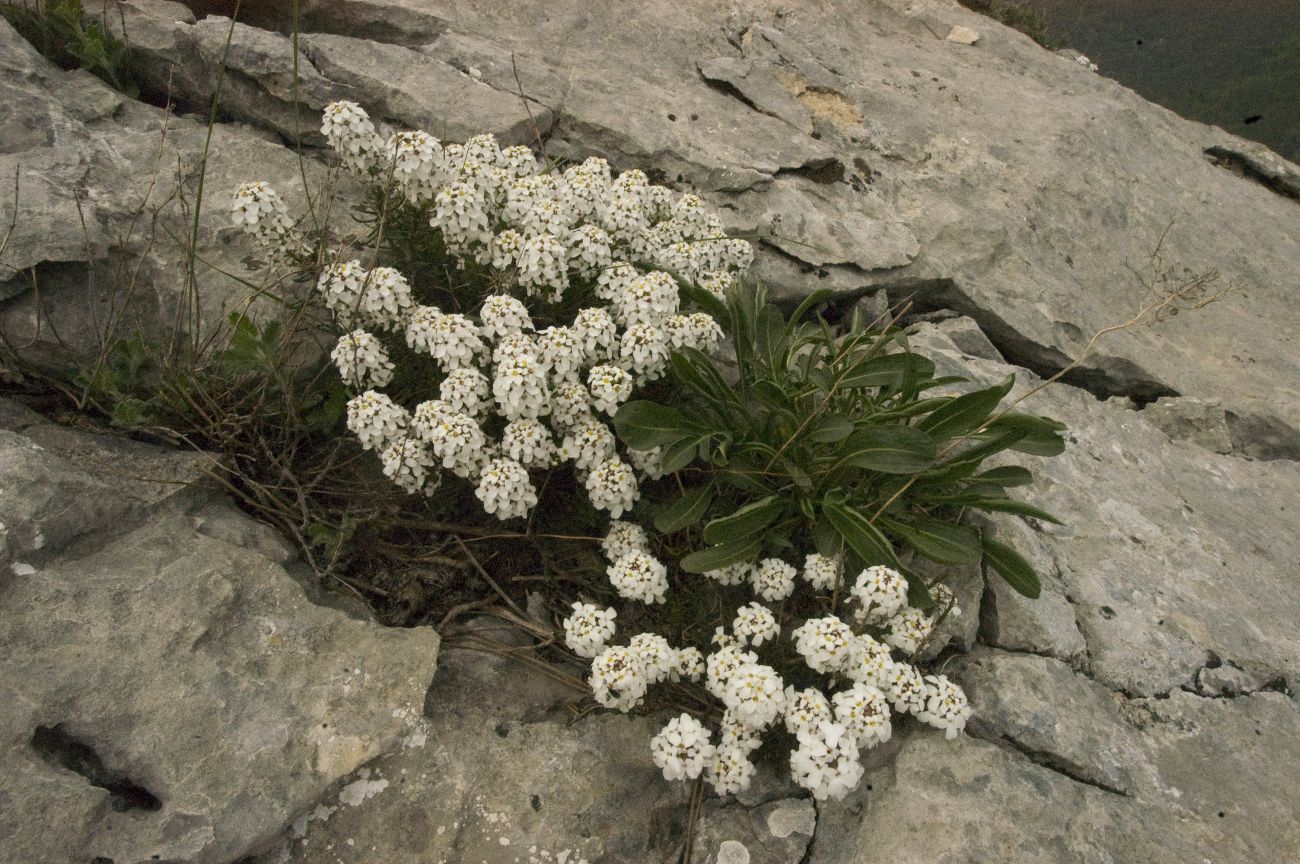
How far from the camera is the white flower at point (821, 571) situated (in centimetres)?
365

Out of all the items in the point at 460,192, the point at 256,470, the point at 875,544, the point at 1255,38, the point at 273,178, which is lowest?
the point at 256,470

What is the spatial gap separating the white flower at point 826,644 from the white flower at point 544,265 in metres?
1.75

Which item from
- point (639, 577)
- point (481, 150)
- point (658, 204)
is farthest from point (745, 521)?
point (481, 150)

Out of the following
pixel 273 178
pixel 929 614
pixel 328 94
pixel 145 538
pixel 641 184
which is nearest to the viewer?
pixel 145 538

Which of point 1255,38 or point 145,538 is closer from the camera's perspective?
point 145,538

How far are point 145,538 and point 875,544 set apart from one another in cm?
266

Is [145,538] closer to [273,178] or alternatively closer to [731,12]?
[273,178]

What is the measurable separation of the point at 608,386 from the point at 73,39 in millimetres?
3602

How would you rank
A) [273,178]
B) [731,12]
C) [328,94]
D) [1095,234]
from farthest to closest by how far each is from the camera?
1. [731,12]
2. [1095,234]
3. [328,94]
4. [273,178]

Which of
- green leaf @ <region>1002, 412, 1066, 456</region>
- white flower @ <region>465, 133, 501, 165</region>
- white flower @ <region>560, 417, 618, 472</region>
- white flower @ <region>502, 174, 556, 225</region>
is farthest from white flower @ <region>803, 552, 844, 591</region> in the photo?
white flower @ <region>465, 133, 501, 165</region>

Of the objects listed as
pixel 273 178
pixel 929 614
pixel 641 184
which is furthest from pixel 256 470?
pixel 929 614

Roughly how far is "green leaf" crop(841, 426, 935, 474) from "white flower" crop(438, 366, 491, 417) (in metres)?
1.48

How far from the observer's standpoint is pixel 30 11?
4.88 metres

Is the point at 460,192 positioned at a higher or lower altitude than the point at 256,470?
higher
